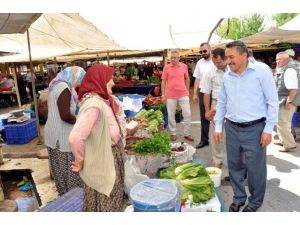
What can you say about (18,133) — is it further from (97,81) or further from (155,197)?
(155,197)

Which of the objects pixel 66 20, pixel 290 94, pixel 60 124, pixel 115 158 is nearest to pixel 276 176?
pixel 290 94

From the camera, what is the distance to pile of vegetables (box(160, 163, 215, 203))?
3258 mm

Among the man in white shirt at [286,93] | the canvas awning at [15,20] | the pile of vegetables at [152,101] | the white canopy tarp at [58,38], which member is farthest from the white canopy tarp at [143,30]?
the canvas awning at [15,20]

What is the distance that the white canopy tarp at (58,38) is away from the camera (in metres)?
6.00

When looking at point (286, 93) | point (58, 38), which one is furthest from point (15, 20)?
point (286, 93)

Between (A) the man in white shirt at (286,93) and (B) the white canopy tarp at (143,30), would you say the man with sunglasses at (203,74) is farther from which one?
(B) the white canopy tarp at (143,30)

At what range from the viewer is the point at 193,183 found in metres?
3.37

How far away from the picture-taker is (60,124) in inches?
157

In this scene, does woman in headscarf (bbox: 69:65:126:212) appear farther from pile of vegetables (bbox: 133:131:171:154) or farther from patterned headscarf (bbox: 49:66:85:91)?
pile of vegetables (bbox: 133:131:171:154)

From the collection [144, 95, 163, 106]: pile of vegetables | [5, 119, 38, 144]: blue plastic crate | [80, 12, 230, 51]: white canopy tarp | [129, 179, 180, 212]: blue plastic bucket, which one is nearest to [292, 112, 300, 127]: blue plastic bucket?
[80, 12, 230, 51]: white canopy tarp

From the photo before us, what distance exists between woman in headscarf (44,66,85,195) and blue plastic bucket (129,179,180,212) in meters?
1.64

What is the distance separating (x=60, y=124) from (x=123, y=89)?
8574 mm

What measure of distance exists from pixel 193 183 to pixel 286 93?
3.45 meters

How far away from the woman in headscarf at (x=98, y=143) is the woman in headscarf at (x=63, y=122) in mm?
1109
